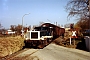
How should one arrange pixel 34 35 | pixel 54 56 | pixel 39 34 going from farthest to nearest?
pixel 34 35, pixel 39 34, pixel 54 56

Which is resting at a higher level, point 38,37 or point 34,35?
point 34,35

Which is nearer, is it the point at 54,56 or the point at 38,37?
the point at 54,56

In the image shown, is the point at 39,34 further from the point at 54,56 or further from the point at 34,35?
the point at 54,56

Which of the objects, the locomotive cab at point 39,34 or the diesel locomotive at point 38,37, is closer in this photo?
the diesel locomotive at point 38,37

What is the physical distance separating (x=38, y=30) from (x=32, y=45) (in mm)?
3455

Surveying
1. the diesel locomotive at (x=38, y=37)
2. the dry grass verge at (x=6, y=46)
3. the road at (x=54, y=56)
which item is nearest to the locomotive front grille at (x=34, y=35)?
the diesel locomotive at (x=38, y=37)

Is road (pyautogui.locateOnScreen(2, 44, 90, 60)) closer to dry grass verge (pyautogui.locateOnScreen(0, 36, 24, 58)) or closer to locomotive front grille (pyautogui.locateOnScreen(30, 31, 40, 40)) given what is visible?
dry grass verge (pyautogui.locateOnScreen(0, 36, 24, 58))

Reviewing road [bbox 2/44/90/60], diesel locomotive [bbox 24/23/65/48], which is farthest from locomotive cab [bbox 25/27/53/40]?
road [bbox 2/44/90/60]

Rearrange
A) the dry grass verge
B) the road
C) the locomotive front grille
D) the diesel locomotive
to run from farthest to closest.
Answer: the locomotive front grille
the diesel locomotive
the dry grass verge
the road

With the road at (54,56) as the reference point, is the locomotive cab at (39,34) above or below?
above

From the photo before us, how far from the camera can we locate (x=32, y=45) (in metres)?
25.4

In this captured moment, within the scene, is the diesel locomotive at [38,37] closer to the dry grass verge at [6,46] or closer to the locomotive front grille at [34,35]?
the locomotive front grille at [34,35]

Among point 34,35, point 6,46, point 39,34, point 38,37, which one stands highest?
point 39,34

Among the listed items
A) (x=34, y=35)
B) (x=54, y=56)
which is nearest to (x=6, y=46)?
(x=54, y=56)
